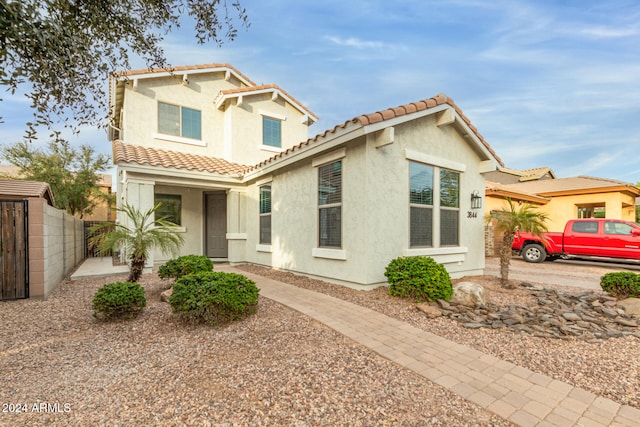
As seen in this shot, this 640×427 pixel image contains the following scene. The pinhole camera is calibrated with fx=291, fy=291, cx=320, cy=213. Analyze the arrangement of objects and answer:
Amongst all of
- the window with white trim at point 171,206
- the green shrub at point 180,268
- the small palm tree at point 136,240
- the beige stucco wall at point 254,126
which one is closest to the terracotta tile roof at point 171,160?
the beige stucco wall at point 254,126

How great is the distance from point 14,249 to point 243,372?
5.77m

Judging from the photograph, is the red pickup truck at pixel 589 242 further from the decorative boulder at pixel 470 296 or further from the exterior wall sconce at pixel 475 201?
the decorative boulder at pixel 470 296

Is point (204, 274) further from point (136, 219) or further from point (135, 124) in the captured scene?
point (135, 124)

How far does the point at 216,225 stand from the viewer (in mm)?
11703

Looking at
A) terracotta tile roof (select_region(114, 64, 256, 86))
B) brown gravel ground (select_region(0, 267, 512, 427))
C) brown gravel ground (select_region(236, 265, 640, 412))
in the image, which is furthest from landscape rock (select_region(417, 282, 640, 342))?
terracotta tile roof (select_region(114, 64, 256, 86))

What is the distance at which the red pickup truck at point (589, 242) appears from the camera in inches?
419

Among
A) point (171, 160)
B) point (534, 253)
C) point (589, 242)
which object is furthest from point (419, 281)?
point (589, 242)

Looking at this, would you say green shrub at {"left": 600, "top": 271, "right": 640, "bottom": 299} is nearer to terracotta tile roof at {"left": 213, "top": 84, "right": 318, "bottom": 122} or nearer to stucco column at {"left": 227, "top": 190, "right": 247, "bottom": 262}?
stucco column at {"left": 227, "top": 190, "right": 247, "bottom": 262}

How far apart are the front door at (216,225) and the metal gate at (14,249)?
6170mm

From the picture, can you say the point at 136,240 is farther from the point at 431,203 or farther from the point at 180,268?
the point at 431,203

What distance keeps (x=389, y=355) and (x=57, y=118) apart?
4.70 meters

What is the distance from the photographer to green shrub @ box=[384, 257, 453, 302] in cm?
535

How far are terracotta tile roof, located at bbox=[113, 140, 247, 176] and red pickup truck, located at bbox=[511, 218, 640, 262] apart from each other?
1111cm

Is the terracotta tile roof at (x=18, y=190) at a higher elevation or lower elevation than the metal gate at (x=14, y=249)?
higher
